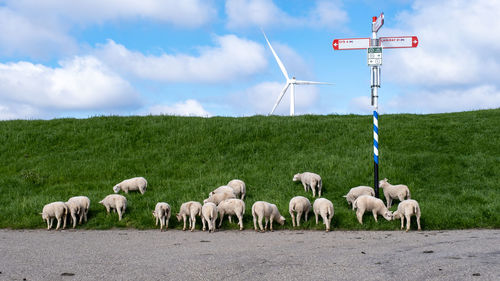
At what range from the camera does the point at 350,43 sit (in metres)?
15.3

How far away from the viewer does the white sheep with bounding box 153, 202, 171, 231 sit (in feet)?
42.9

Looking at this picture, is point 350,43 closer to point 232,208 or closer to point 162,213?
point 232,208

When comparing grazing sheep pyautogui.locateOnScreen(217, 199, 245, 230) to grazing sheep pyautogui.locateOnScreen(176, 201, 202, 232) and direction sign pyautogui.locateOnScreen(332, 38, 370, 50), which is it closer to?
grazing sheep pyautogui.locateOnScreen(176, 201, 202, 232)

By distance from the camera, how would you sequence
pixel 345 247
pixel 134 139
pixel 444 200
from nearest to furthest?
pixel 345 247, pixel 444 200, pixel 134 139

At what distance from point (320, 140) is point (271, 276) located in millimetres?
16898

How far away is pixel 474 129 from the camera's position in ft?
83.3

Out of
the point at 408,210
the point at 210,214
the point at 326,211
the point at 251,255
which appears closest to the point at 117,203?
the point at 210,214

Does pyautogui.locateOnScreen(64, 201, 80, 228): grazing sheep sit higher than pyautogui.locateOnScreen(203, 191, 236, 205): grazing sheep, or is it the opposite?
pyautogui.locateOnScreen(203, 191, 236, 205): grazing sheep

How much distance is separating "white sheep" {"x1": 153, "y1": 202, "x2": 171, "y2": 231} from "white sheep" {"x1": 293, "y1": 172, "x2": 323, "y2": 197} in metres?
5.62

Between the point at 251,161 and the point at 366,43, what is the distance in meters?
8.46

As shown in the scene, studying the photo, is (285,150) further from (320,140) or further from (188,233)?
(188,233)

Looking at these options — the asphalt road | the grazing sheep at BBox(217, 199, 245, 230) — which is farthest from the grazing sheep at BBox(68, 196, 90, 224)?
the grazing sheep at BBox(217, 199, 245, 230)

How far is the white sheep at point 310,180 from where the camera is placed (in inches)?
632

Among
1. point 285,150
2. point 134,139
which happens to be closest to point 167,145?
point 134,139
